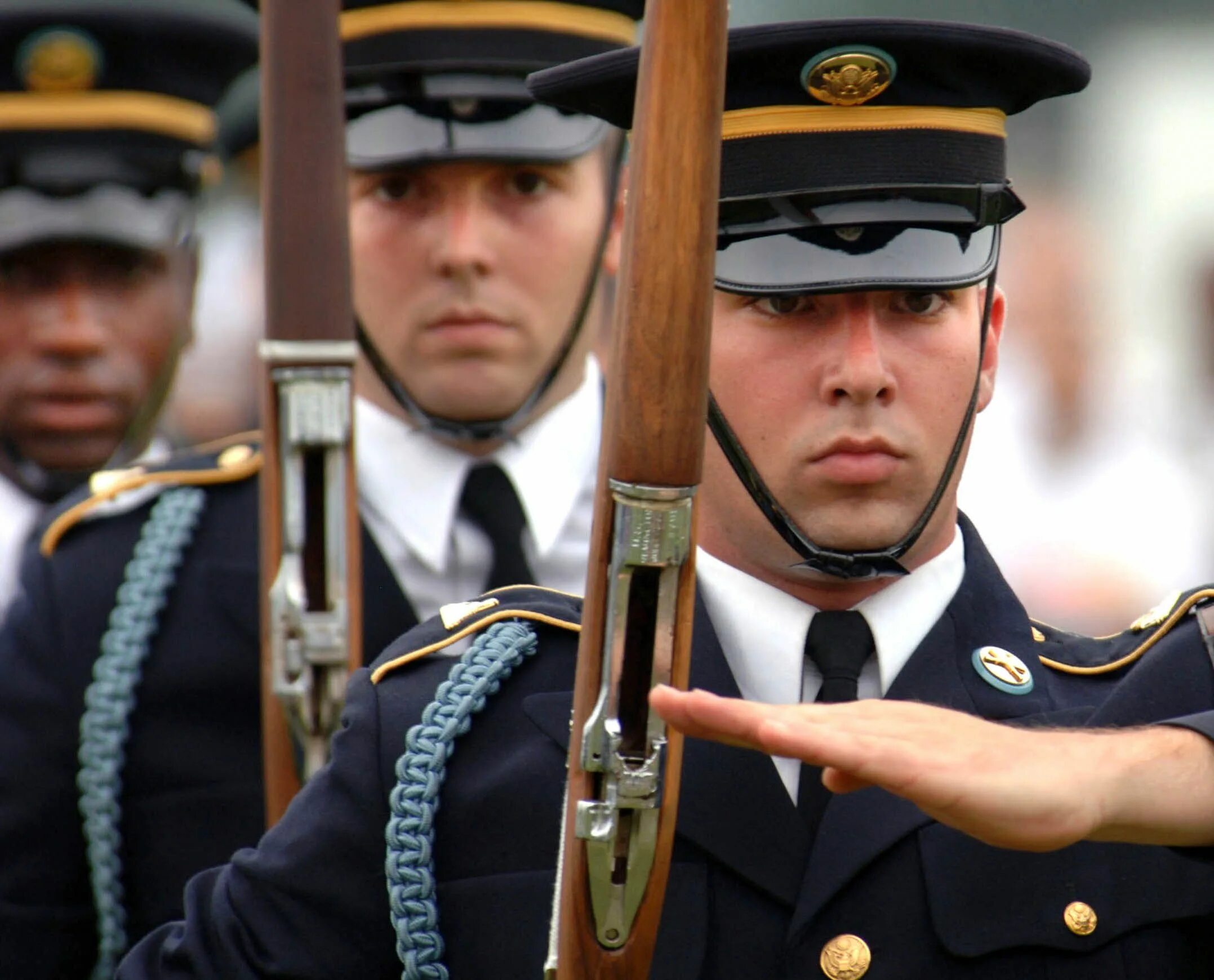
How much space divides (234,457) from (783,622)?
1867 mm

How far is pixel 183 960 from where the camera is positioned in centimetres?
301

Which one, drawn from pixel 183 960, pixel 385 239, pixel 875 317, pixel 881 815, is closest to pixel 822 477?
pixel 875 317

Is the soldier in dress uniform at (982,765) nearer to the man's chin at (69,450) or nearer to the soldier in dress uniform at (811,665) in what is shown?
the soldier in dress uniform at (811,665)

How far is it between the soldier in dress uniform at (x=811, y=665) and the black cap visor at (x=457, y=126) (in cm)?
135

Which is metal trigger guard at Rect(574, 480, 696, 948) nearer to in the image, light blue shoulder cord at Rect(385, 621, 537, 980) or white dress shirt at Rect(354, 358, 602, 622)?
light blue shoulder cord at Rect(385, 621, 537, 980)

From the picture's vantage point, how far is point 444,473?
15.1 ft

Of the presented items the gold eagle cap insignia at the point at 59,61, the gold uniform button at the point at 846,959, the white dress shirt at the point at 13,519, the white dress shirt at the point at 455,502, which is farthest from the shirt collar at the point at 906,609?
the gold eagle cap insignia at the point at 59,61

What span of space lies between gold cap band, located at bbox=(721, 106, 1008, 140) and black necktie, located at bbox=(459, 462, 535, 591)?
1.55 metres

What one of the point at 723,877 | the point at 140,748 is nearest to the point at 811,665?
the point at 723,877

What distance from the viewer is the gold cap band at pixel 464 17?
4609mm

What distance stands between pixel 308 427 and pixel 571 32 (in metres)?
1.21

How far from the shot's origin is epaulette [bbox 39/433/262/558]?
461cm

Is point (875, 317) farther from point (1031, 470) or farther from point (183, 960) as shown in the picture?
point (1031, 470)

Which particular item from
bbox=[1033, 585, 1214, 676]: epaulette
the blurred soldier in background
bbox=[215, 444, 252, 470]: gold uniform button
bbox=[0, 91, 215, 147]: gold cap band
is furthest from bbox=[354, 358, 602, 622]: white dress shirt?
the blurred soldier in background
